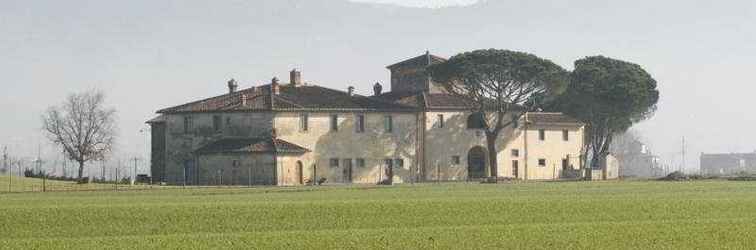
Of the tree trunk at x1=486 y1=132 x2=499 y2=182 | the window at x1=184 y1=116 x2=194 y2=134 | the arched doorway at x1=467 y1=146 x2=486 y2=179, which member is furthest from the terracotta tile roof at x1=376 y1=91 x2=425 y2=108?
the window at x1=184 y1=116 x2=194 y2=134

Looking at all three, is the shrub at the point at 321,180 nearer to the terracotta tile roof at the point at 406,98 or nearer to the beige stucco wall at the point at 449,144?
the beige stucco wall at the point at 449,144

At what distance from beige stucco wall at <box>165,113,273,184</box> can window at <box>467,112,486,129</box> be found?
52.5ft

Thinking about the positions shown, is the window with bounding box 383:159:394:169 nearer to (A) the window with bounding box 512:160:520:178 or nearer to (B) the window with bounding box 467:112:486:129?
(B) the window with bounding box 467:112:486:129

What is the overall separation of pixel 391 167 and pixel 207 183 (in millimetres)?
14531

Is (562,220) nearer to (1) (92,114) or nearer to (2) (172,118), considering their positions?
(2) (172,118)

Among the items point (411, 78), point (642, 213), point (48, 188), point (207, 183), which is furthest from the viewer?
point (411, 78)

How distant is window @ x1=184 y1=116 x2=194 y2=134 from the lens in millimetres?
101938

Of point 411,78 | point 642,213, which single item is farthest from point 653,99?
point 642,213

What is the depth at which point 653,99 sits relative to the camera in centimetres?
11969

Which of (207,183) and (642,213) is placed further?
(207,183)

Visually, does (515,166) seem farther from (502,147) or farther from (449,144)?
(449,144)

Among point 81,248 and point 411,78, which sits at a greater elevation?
point 411,78

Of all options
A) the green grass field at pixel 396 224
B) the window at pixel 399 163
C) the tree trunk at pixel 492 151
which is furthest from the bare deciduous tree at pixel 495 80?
the green grass field at pixel 396 224

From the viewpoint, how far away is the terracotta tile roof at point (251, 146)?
95363 mm
